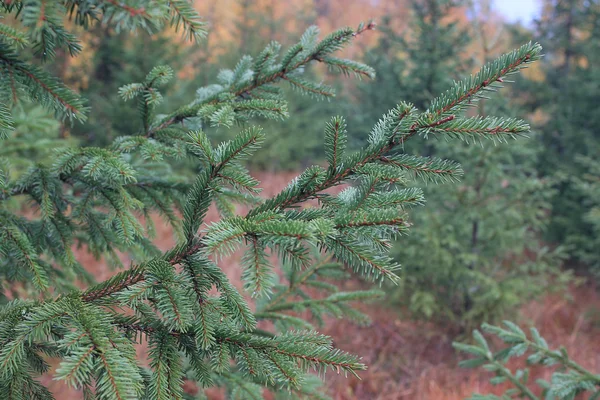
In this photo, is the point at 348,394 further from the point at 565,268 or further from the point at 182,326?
the point at 565,268

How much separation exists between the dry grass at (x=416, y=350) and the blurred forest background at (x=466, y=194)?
0.02 m

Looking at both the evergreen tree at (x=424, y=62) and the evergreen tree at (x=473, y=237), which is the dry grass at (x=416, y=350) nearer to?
the evergreen tree at (x=473, y=237)

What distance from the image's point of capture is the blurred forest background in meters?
4.23

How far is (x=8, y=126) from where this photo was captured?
1.05 m

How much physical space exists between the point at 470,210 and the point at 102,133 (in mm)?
5430

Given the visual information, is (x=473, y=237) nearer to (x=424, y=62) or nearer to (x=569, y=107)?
→ (x=424, y=62)

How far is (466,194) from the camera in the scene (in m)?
4.30

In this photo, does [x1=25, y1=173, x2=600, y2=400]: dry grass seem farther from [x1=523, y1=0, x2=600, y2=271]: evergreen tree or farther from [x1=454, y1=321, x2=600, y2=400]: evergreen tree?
[x1=454, y1=321, x2=600, y2=400]: evergreen tree

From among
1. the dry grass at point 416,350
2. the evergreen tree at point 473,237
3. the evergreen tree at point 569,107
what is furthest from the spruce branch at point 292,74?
the evergreen tree at point 569,107

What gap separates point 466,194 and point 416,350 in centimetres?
177

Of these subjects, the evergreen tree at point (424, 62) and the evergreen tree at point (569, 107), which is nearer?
the evergreen tree at point (424, 62)

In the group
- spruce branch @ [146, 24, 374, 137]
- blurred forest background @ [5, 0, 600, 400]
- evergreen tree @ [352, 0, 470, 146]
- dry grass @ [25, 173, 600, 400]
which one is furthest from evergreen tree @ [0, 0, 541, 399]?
evergreen tree @ [352, 0, 470, 146]

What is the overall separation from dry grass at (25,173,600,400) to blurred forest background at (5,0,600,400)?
19mm

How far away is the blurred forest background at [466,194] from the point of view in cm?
423
